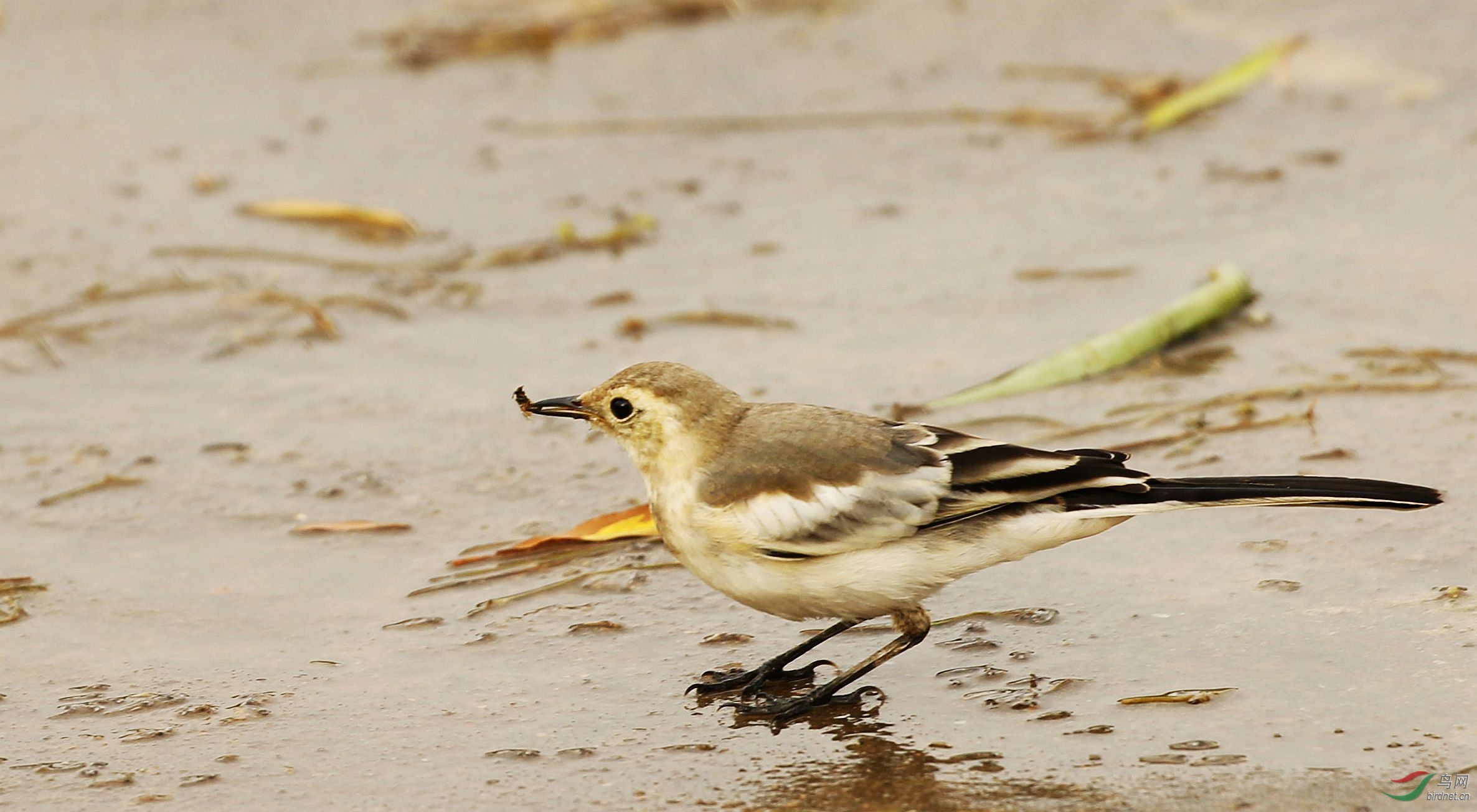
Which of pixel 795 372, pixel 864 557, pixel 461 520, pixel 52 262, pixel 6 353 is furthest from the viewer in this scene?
pixel 52 262

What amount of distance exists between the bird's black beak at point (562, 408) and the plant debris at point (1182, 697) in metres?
1.85

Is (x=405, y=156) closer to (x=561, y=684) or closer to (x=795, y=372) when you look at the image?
(x=795, y=372)

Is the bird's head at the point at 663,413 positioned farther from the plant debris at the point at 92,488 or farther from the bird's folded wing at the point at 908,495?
the plant debris at the point at 92,488

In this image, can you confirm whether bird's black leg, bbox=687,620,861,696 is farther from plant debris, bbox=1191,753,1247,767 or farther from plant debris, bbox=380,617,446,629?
plant debris, bbox=1191,753,1247,767

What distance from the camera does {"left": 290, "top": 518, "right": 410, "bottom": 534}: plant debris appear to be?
6.04 meters

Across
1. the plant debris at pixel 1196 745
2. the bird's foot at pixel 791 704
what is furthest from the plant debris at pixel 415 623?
the plant debris at pixel 1196 745

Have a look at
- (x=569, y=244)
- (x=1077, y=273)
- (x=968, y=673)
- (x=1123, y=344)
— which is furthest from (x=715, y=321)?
(x=968, y=673)

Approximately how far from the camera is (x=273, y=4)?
12914 mm

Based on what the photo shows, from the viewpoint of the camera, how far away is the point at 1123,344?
698cm

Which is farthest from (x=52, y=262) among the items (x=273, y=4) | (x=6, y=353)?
(x=273, y=4)

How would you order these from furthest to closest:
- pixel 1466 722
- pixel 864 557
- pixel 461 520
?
pixel 461 520
pixel 864 557
pixel 1466 722

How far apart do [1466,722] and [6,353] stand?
21.4 feet

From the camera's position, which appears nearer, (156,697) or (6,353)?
(156,697)

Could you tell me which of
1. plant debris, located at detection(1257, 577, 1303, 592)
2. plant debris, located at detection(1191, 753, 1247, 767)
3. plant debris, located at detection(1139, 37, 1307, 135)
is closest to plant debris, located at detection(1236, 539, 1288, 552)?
plant debris, located at detection(1257, 577, 1303, 592)
